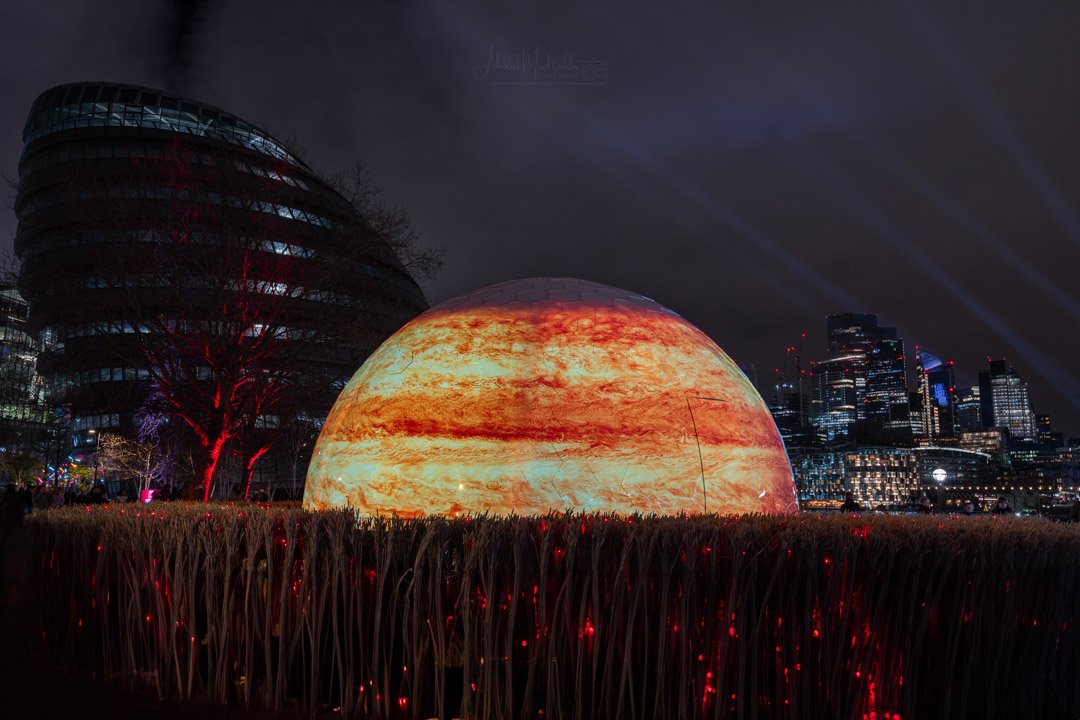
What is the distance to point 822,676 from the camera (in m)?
5.32

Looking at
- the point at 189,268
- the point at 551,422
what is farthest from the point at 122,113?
the point at 551,422

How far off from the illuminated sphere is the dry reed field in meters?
1.19

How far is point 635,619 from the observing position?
5270mm

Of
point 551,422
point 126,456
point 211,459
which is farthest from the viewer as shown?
point 126,456

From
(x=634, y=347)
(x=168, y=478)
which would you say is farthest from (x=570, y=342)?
(x=168, y=478)

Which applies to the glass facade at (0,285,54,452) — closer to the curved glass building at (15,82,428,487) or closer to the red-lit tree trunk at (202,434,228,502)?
the curved glass building at (15,82,428,487)

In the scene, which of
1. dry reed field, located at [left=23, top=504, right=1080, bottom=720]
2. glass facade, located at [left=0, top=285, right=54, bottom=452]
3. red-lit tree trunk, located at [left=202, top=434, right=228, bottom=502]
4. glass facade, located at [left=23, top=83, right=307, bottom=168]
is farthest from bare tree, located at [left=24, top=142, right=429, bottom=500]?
glass facade, located at [left=23, top=83, right=307, bottom=168]

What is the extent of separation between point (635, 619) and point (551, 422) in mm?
2298

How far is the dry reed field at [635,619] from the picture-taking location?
17.1 ft

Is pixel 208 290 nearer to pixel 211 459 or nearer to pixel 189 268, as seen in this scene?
pixel 189 268

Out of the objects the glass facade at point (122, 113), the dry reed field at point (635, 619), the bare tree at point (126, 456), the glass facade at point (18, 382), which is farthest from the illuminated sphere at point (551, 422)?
the glass facade at point (122, 113)

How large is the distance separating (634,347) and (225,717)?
491 centimetres

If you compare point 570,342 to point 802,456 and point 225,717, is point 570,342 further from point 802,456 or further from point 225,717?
point 802,456

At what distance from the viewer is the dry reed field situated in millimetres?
5207
